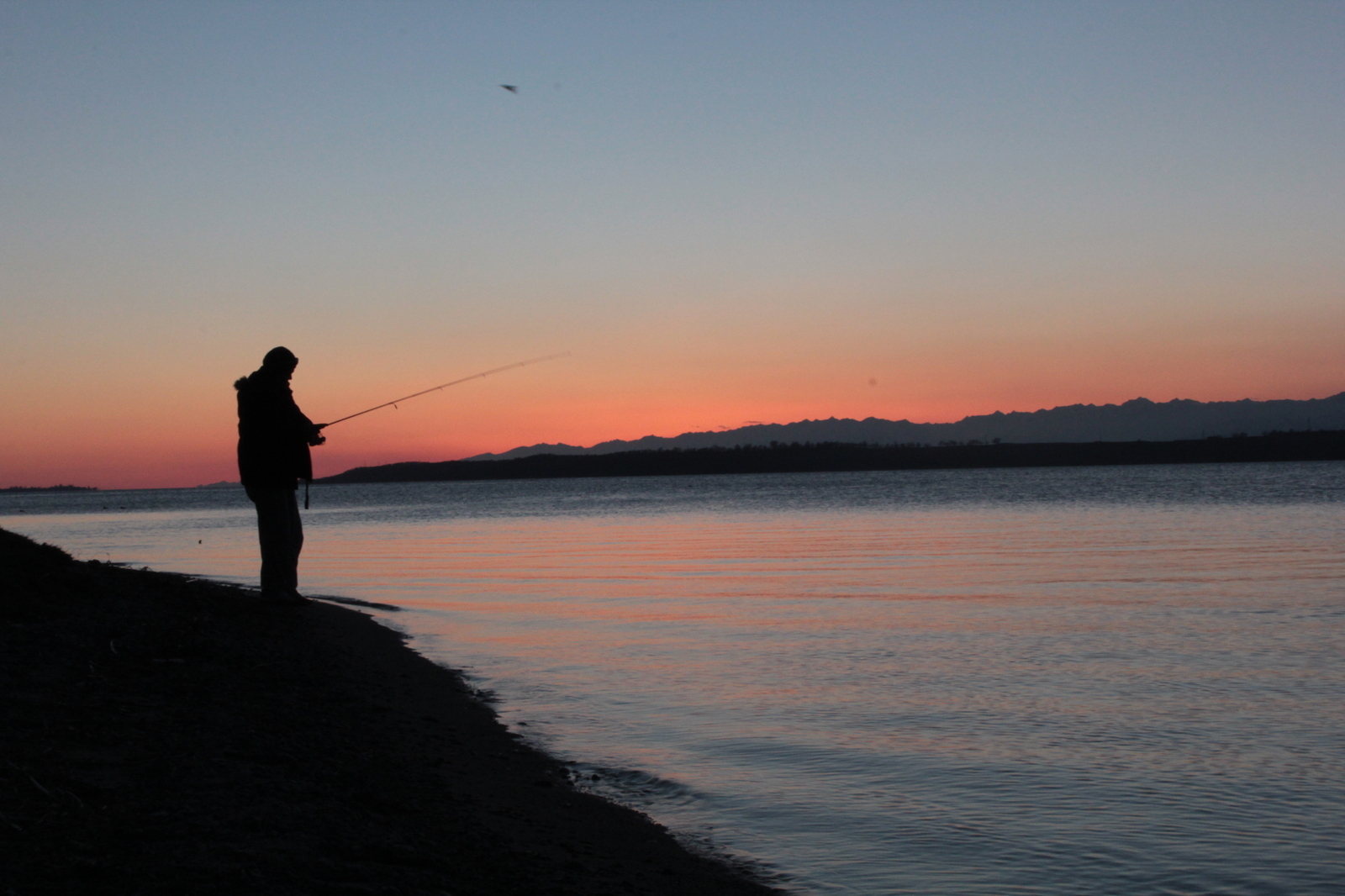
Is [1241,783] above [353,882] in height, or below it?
below

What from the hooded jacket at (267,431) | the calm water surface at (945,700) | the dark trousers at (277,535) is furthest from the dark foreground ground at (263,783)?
the hooded jacket at (267,431)

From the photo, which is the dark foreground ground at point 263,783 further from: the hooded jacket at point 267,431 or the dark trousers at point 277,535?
the hooded jacket at point 267,431

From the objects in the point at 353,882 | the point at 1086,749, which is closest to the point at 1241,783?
the point at 1086,749

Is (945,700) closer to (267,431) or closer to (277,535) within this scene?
(277,535)

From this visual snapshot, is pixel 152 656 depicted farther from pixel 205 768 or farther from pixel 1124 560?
pixel 1124 560

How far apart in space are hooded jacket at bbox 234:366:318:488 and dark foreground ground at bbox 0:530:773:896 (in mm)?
1519

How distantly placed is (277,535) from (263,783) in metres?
5.20

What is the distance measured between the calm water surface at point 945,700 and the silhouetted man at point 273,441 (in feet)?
6.92

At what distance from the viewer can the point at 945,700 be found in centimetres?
779

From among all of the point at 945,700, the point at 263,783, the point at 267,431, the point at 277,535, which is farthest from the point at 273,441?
the point at 945,700

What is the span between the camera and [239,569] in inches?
790

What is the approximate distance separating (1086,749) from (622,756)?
294 cm

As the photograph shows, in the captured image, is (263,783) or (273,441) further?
(273,441)

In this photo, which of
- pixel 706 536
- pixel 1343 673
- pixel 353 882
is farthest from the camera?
pixel 706 536
